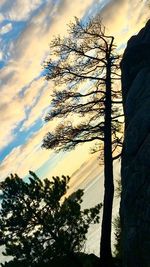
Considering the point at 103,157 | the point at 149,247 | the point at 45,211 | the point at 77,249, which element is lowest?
the point at 149,247

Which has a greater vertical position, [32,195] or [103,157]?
[103,157]

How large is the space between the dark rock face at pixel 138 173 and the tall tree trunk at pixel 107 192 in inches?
99.8

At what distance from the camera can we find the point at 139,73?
Answer: 16.8m

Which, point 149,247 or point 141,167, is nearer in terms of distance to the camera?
point 149,247

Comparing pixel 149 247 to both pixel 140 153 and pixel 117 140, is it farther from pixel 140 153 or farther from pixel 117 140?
pixel 117 140

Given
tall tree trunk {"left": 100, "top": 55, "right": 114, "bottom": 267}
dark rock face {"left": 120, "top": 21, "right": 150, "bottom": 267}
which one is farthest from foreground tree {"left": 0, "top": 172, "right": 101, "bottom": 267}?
dark rock face {"left": 120, "top": 21, "right": 150, "bottom": 267}

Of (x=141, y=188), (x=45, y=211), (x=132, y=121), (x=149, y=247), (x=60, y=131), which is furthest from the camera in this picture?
(x=60, y=131)

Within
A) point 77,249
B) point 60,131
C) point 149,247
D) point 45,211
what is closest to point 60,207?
point 45,211

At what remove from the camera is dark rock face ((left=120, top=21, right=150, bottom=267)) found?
1207cm

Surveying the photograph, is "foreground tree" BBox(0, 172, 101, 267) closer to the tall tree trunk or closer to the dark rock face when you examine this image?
the tall tree trunk

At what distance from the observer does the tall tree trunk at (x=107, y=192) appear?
17.6 meters

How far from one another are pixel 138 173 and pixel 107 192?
17.8ft

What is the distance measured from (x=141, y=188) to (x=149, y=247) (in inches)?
65.5

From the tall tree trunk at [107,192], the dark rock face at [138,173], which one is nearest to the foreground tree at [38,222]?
the tall tree trunk at [107,192]
